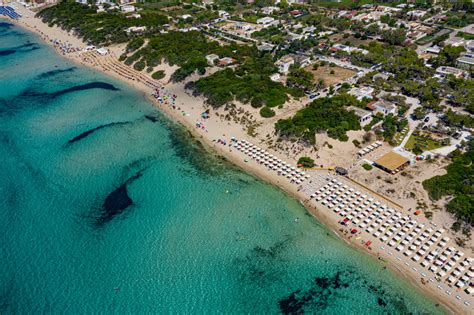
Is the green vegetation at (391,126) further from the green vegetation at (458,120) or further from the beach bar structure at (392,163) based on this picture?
the green vegetation at (458,120)

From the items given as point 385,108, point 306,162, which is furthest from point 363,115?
point 306,162

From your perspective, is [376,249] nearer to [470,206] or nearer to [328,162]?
[470,206]

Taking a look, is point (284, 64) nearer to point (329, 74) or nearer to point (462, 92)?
point (329, 74)

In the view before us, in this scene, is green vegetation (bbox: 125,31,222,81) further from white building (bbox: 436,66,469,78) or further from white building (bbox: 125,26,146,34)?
white building (bbox: 436,66,469,78)

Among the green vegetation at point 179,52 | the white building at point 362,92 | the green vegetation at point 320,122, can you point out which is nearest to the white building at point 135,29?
the green vegetation at point 179,52

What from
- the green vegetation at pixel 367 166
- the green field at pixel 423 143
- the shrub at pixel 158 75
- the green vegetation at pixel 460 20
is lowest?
the green field at pixel 423 143

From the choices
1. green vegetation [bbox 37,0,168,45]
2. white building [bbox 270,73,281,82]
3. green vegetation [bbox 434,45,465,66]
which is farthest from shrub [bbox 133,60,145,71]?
green vegetation [bbox 434,45,465,66]
